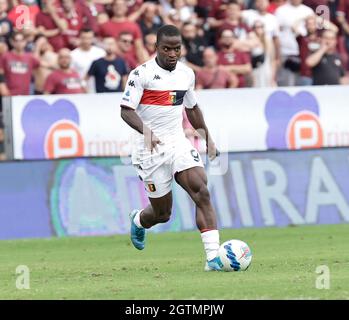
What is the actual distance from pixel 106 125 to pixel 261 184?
3029 millimetres

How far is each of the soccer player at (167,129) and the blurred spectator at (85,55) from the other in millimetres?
8604

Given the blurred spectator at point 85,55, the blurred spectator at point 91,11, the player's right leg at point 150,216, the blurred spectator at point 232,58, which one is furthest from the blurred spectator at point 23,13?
the player's right leg at point 150,216

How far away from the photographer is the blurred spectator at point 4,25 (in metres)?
22.6

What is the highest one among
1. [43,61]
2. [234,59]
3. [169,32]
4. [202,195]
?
[169,32]

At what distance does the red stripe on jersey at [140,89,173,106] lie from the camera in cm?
1380

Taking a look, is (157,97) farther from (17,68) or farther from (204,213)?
(17,68)

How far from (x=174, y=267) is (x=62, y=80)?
8665 millimetres

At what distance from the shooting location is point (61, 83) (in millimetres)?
22062

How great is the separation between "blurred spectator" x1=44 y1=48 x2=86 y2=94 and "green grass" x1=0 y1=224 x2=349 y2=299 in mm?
3561

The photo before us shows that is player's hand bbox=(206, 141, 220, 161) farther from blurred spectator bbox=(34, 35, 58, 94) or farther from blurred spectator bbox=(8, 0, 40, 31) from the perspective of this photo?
blurred spectator bbox=(8, 0, 40, 31)

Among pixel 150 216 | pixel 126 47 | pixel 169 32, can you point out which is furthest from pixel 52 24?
pixel 169 32

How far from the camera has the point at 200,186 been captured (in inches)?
522

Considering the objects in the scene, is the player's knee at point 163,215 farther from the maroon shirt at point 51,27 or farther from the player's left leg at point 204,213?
the maroon shirt at point 51,27

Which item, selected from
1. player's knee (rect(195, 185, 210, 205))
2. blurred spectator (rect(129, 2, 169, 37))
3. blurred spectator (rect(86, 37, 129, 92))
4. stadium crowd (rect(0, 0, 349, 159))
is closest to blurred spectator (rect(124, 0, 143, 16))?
stadium crowd (rect(0, 0, 349, 159))
